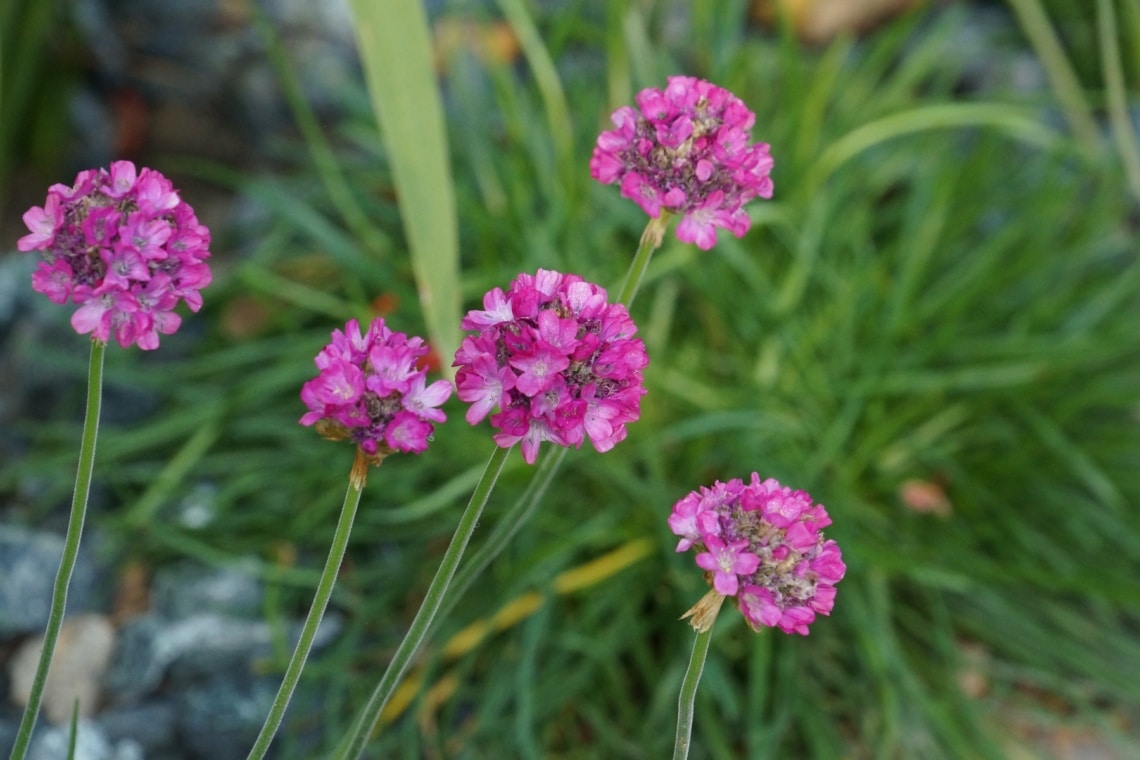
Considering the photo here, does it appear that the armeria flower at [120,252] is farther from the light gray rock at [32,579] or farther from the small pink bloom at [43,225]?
the light gray rock at [32,579]

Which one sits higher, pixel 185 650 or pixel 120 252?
pixel 185 650

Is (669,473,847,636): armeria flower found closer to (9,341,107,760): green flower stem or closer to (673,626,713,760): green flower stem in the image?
(673,626,713,760): green flower stem

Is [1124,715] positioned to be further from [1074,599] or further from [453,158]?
[453,158]

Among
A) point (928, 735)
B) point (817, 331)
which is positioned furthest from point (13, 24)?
point (928, 735)

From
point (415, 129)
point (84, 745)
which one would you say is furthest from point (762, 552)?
point (84, 745)

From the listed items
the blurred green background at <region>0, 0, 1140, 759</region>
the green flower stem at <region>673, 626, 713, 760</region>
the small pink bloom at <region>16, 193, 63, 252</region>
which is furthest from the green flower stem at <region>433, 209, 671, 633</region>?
the blurred green background at <region>0, 0, 1140, 759</region>

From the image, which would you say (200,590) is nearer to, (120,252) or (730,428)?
(730,428)

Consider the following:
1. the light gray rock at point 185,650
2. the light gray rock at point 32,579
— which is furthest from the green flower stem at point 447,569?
the light gray rock at point 32,579
